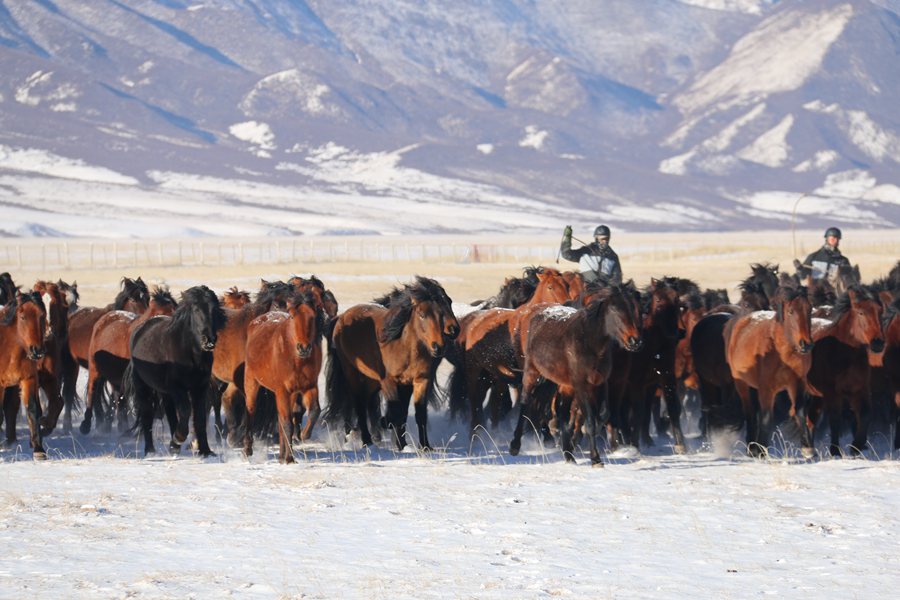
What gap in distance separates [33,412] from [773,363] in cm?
660

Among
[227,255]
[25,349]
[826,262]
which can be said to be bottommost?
[25,349]

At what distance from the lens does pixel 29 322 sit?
43.2 feet

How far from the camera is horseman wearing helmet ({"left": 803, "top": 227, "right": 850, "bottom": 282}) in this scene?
19594 millimetres

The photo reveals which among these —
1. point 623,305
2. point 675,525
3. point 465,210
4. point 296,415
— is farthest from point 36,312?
point 465,210

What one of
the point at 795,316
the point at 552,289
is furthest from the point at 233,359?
the point at 795,316

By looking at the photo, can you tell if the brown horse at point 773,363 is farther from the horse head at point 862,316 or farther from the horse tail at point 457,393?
the horse tail at point 457,393

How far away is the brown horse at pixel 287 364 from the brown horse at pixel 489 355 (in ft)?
8.13

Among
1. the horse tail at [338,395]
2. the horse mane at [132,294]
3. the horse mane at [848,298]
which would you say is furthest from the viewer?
the horse mane at [132,294]

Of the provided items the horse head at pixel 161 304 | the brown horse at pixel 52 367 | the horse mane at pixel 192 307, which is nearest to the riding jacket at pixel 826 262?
the horse head at pixel 161 304

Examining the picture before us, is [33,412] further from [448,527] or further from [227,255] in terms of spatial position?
[227,255]

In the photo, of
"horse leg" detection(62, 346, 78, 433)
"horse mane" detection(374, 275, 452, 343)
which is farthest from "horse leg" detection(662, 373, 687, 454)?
"horse leg" detection(62, 346, 78, 433)

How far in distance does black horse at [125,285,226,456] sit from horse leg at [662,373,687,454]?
433cm

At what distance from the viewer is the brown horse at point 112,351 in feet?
50.7

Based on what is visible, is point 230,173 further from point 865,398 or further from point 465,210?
point 865,398
